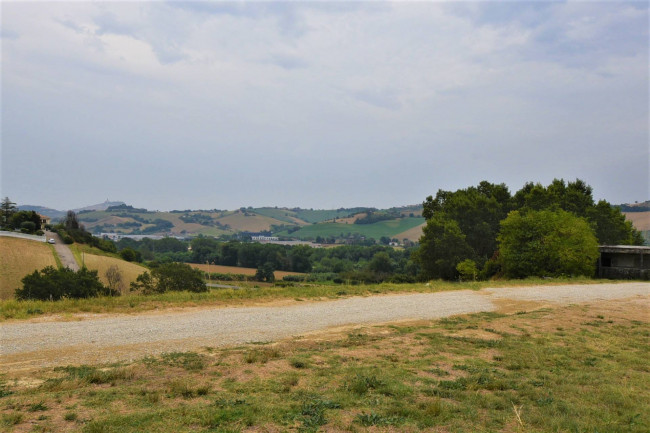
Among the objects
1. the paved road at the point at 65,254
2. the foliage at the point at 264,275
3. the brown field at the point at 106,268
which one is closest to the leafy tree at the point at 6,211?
the paved road at the point at 65,254

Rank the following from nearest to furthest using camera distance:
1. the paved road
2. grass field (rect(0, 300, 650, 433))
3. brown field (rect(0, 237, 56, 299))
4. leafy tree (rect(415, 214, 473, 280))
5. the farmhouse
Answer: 1. grass field (rect(0, 300, 650, 433))
2. the farmhouse
3. leafy tree (rect(415, 214, 473, 280))
4. brown field (rect(0, 237, 56, 299))
5. the paved road

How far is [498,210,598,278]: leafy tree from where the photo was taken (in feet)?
105

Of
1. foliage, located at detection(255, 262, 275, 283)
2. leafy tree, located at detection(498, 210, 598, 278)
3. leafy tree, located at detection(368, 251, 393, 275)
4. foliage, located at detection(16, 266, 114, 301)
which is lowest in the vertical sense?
foliage, located at detection(255, 262, 275, 283)

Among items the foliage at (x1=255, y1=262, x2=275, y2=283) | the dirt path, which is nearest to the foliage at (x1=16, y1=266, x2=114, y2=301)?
the dirt path

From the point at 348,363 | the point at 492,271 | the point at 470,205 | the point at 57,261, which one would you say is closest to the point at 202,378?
the point at 348,363

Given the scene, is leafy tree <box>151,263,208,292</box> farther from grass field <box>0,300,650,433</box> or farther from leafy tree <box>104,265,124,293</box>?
grass field <box>0,300,650,433</box>

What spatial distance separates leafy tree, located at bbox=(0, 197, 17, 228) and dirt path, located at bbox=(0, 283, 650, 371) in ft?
311

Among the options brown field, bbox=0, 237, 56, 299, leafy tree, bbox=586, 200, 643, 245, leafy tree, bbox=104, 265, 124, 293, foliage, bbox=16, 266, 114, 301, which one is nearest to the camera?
foliage, bbox=16, 266, 114, 301

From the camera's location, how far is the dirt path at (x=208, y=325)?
9.28m

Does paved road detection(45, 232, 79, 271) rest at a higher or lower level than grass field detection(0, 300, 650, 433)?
lower

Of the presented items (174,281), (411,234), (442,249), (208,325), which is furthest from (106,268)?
(411,234)

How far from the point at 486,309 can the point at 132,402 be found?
14.8 meters

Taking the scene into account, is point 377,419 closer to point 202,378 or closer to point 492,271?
point 202,378

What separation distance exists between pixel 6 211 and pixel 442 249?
3781 inches
